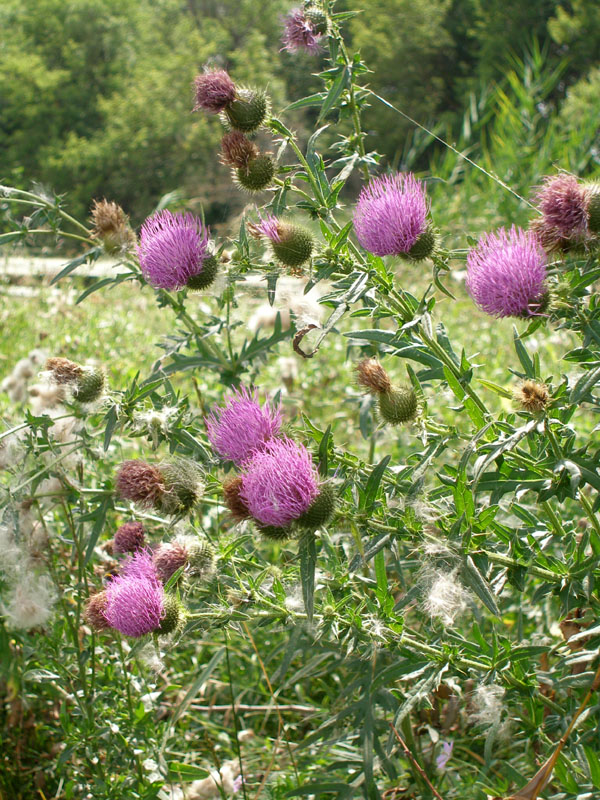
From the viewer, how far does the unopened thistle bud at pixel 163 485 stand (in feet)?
5.12

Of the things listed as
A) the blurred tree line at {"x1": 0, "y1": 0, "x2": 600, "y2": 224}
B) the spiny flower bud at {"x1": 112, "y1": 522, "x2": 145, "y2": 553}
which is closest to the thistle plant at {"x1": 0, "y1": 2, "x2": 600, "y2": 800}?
the spiny flower bud at {"x1": 112, "y1": 522, "x2": 145, "y2": 553}

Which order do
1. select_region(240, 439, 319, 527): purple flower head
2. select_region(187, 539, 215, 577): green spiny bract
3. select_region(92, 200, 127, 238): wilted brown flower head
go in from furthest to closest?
select_region(92, 200, 127, 238): wilted brown flower head → select_region(187, 539, 215, 577): green spiny bract → select_region(240, 439, 319, 527): purple flower head

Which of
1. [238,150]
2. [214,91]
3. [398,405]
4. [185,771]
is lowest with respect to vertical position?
[185,771]

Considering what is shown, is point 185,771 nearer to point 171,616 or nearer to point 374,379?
point 171,616

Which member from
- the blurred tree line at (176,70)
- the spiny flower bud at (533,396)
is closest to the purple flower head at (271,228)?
the spiny flower bud at (533,396)

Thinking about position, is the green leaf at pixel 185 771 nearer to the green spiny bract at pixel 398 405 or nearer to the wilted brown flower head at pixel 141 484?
the wilted brown flower head at pixel 141 484

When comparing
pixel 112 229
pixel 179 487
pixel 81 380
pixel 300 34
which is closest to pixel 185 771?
pixel 179 487

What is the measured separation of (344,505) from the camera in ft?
4.79

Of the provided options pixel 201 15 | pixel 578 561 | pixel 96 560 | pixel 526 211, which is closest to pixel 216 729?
pixel 96 560

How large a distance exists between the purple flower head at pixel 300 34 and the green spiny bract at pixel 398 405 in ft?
2.99

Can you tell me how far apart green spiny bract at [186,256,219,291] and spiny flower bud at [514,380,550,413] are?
83 cm

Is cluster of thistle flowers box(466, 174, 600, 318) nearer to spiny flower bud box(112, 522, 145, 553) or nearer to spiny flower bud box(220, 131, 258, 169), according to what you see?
spiny flower bud box(220, 131, 258, 169)

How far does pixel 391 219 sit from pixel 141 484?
76 cm

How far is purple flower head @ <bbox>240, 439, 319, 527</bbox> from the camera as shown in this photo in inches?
51.8
